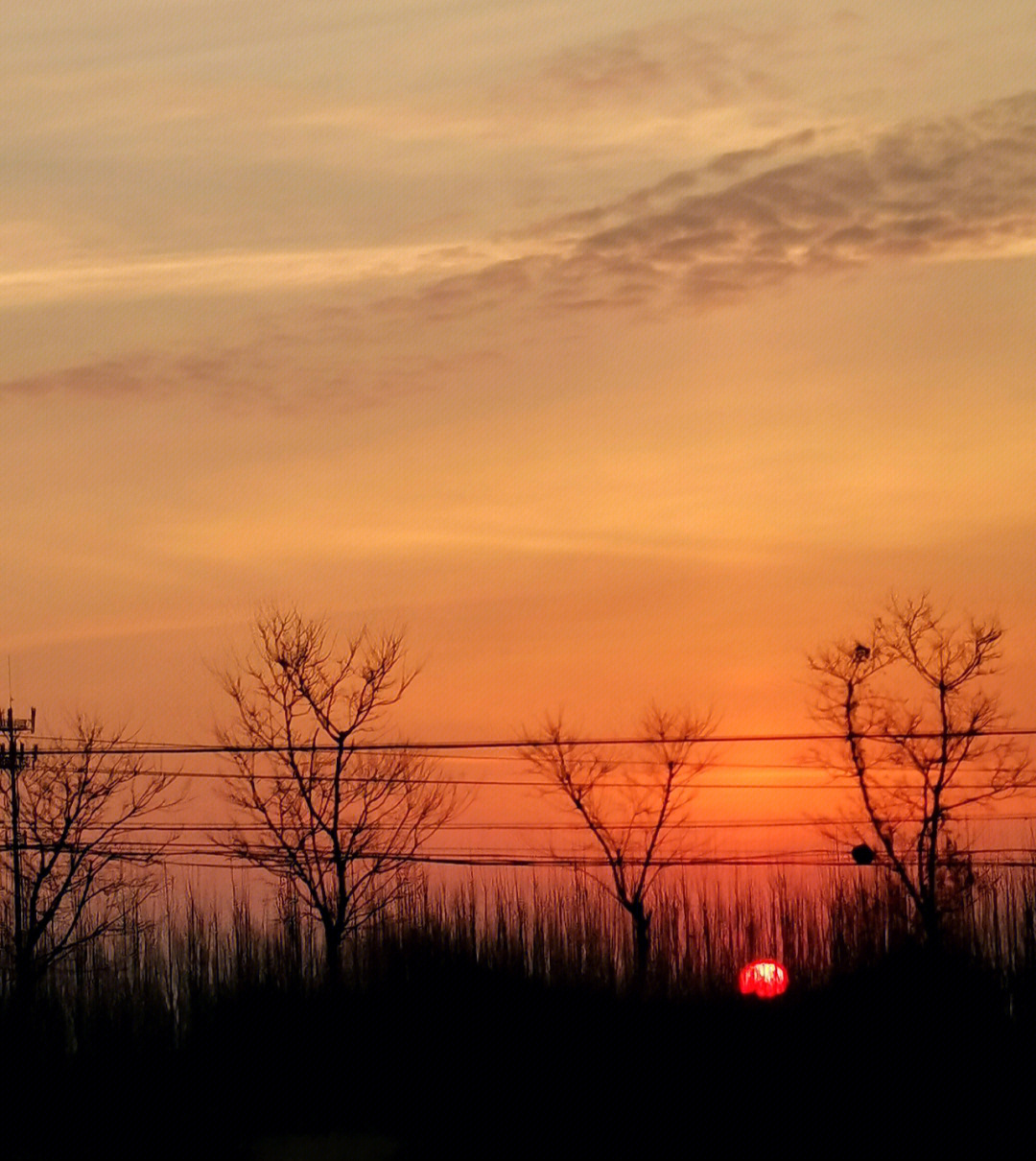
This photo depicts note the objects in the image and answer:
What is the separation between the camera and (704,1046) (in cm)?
3083

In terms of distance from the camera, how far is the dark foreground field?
95.0 feet

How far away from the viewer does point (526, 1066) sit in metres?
30.9

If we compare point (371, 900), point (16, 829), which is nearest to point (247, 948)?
point (371, 900)

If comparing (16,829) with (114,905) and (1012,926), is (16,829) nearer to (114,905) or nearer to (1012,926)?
(114,905)

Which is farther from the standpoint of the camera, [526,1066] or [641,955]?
[641,955]

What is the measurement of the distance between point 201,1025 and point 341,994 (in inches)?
101

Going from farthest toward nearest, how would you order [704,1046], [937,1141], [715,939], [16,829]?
1. [16,829]
2. [715,939]
3. [704,1046]
4. [937,1141]

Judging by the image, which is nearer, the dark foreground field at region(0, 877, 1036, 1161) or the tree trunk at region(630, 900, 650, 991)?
the dark foreground field at region(0, 877, 1036, 1161)

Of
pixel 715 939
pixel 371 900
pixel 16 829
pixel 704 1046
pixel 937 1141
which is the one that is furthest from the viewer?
pixel 16 829

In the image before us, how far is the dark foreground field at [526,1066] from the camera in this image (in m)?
29.0

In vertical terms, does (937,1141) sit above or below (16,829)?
below

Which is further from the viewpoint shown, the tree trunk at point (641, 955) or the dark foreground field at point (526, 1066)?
the tree trunk at point (641, 955)

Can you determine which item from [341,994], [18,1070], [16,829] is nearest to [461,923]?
[341,994]

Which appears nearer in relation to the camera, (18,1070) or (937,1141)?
(937,1141)
